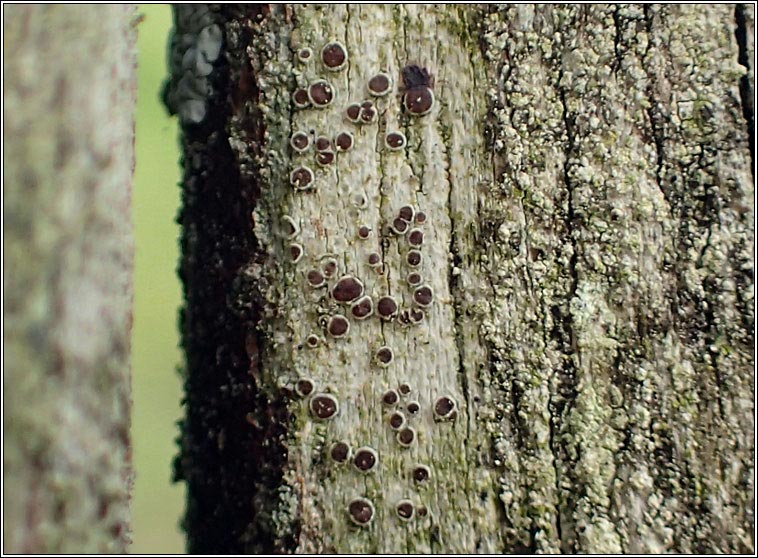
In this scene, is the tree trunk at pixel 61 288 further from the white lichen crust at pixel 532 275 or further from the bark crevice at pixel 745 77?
the bark crevice at pixel 745 77

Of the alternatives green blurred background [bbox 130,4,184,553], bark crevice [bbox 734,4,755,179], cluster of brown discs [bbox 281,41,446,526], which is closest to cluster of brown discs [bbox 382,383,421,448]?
cluster of brown discs [bbox 281,41,446,526]

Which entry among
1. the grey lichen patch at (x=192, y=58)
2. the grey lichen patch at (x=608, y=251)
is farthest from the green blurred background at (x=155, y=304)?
the grey lichen patch at (x=608, y=251)

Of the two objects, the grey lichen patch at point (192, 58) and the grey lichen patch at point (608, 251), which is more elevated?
the grey lichen patch at point (192, 58)

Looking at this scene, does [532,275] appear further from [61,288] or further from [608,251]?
[61,288]

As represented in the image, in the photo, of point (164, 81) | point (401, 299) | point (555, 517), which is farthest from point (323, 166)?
point (555, 517)

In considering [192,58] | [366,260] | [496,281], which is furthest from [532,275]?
[192,58]

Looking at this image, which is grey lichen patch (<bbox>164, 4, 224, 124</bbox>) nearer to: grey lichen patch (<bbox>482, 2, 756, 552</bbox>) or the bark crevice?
grey lichen patch (<bbox>482, 2, 756, 552</bbox>)

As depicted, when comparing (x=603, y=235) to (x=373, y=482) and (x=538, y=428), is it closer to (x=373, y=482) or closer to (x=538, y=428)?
(x=538, y=428)

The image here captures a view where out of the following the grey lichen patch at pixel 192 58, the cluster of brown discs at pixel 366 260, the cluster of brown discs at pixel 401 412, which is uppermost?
the grey lichen patch at pixel 192 58
